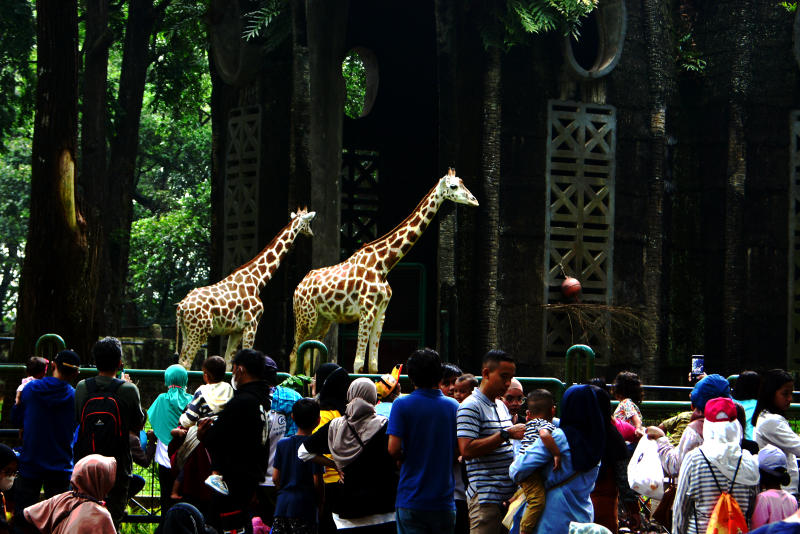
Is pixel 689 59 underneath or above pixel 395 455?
above

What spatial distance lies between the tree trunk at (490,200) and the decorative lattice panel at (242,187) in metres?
4.27

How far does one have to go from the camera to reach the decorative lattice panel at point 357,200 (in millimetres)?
25156

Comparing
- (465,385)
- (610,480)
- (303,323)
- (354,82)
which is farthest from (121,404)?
(354,82)

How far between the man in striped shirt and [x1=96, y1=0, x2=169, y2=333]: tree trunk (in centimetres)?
2020

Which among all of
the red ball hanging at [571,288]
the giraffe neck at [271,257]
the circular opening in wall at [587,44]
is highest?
the circular opening in wall at [587,44]

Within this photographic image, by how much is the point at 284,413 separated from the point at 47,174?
802 cm

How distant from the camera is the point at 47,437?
29.3ft

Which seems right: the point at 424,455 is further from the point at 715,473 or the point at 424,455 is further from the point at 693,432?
the point at 693,432

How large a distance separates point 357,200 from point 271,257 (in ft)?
23.5

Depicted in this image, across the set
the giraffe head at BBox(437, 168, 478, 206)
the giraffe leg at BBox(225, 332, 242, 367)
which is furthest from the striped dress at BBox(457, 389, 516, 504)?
the giraffe leg at BBox(225, 332, 242, 367)

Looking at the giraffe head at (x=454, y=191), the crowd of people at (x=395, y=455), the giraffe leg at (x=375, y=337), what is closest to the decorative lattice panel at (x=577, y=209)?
the giraffe head at (x=454, y=191)

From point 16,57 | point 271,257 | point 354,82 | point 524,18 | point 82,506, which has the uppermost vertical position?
point 354,82

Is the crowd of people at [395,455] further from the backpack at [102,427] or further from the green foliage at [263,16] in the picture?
the green foliage at [263,16]

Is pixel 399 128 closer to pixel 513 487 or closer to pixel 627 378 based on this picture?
pixel 627 378
